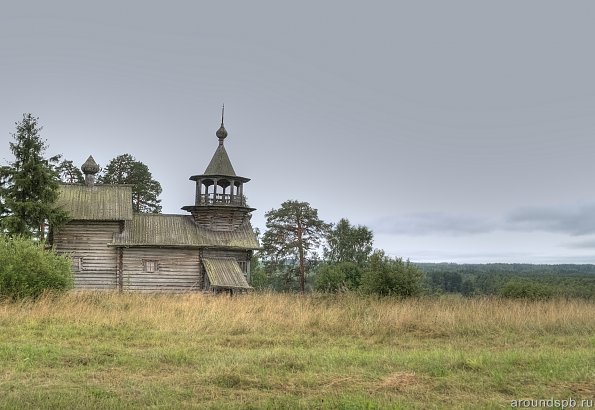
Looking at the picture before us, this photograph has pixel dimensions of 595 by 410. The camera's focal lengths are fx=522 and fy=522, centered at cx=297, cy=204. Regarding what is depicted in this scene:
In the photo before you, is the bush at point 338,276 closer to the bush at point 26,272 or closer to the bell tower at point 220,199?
the bell tower at point 220,199

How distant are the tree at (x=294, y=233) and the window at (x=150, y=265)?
17340mm

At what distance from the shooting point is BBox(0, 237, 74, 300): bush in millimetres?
15867

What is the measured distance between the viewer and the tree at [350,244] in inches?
2012

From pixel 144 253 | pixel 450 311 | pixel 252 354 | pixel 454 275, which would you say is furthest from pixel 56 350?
pixel 454 275

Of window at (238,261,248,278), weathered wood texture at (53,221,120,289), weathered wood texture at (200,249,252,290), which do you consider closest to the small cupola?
weathered wood texture at (53,221,120,289)

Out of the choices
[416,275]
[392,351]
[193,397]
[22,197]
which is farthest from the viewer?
[22,197]

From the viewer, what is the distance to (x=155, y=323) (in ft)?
42.4

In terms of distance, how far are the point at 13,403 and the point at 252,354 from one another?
432 cm

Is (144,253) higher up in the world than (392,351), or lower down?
higher up

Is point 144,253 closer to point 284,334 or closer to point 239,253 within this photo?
point 239,253

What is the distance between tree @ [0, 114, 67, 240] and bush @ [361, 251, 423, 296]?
1644 cm

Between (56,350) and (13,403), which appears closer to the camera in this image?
(13,403)

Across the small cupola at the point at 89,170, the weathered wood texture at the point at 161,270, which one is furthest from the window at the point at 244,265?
the small cupola at the point at 89,170

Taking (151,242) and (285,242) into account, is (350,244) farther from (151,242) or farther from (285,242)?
(151,242)
